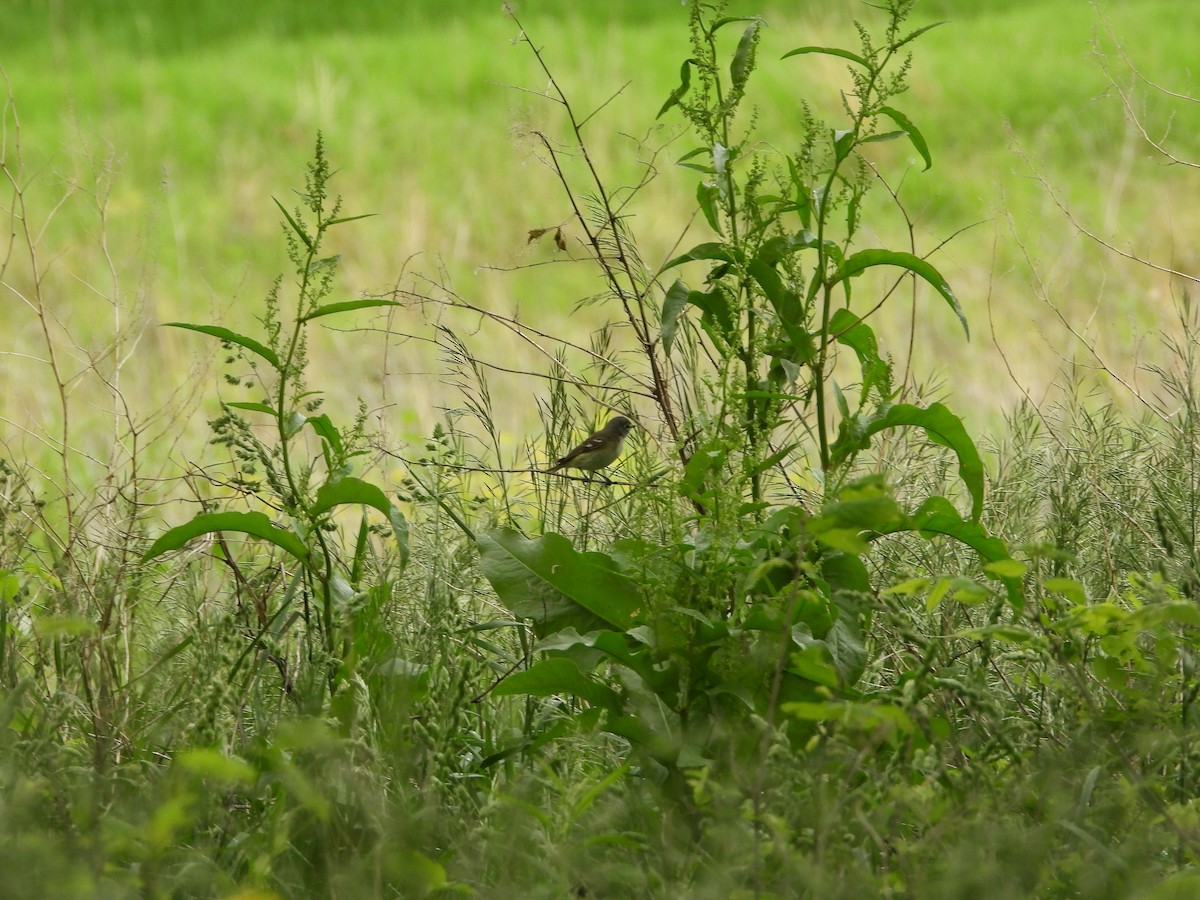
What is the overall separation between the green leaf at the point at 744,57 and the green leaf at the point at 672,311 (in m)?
0.39

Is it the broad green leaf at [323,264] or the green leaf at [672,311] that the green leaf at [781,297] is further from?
the broad green leaf at [323,264]

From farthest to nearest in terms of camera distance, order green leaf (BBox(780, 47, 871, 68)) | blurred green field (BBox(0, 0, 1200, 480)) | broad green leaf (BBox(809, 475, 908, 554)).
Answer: blurred green field (BBox(0, 0, 1200, 480))
green leaf (BBox(780, 47, 871, 68))
broad green leaf (BBox(809, 475, 908, 554))

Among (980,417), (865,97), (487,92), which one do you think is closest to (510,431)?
(980,417)

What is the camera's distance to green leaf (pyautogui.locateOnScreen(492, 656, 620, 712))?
7.29 ft

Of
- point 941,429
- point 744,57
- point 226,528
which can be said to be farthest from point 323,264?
point 941,429

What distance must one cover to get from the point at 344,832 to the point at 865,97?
1504 mm

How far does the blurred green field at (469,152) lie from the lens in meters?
7.27

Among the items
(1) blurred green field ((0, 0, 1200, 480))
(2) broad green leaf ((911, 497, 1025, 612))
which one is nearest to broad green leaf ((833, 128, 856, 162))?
(2) broad green leaf ((911, 497, 1025, 612))

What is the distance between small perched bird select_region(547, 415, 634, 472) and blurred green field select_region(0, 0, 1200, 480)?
2107mm

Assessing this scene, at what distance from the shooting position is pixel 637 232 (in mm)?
9430

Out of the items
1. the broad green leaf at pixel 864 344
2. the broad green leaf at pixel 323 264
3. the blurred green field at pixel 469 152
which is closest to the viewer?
the broad green leaf at pixel 323 264

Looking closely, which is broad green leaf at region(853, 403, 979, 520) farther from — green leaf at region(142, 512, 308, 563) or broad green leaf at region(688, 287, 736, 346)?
green leaf at region(142, 512, 308, 563)

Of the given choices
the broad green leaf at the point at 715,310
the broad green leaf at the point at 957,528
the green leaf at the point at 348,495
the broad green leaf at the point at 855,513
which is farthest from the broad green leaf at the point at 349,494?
the broad green leaf at the point at 957,528

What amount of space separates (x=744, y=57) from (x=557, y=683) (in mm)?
1176
